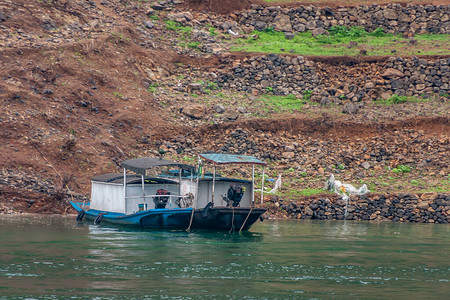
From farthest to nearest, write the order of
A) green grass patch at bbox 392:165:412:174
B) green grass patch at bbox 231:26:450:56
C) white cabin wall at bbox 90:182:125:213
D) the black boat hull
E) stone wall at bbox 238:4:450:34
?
stone wall at bbox 238:4:450:34 → green grass patch at bbox 231:26:450:56 → green grass patch at bbox 392:165:412:174 → white cabin wall at bbox 90:182:125:213 → the black boat hull

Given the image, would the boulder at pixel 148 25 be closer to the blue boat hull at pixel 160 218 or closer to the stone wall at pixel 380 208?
the stone wall at pixel 380 208

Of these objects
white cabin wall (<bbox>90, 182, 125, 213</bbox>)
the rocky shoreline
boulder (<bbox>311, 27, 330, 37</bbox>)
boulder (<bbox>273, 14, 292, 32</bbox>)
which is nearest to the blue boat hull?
white cabin wall (<bbox>90, 182, 125, 213</bbox>)

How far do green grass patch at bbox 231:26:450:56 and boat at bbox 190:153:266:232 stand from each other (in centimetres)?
2010

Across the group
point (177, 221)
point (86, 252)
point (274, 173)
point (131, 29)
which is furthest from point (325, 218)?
point (131, 29)

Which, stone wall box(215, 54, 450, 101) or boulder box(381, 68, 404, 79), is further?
boulder box(381, 68, 404, 79)

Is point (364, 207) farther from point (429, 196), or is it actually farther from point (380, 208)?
point (429, 196)

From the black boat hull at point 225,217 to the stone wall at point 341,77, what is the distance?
18.4 m

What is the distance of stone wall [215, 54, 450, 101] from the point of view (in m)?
41.8

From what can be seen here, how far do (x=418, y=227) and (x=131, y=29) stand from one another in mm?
24940

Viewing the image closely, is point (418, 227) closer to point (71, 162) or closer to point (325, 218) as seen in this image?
point (325, 218)

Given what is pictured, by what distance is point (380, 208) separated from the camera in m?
31.1

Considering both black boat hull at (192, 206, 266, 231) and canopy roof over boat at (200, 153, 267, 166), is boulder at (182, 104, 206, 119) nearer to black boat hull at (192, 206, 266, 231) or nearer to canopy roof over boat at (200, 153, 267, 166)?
canopy roof over boat at (200, 153, 267, 166)

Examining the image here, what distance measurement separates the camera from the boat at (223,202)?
79.1ft

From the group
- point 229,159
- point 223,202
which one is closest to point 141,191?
point 223,202
